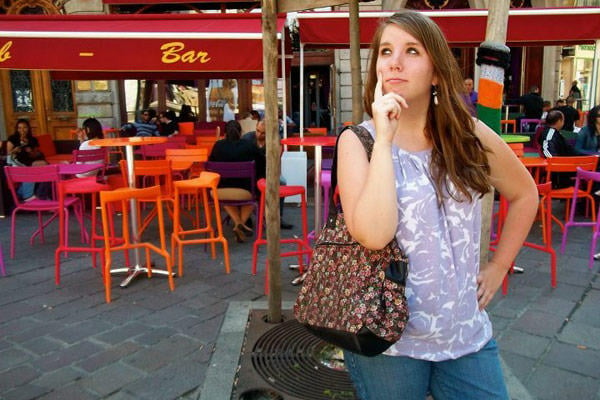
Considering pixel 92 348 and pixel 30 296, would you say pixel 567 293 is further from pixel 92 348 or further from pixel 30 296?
pixel 30 296

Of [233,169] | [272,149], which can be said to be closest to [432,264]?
[272,149]

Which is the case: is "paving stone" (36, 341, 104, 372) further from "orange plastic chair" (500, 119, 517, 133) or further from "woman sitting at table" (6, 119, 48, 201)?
"orange plastic chair" (500, 119, 517, 133)

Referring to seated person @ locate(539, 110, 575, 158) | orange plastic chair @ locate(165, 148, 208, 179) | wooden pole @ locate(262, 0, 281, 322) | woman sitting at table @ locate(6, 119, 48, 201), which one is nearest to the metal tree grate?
wooden pole @ locate(262, 0, 281, 322)

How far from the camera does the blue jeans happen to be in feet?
4.52

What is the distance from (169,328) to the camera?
3.67 meters

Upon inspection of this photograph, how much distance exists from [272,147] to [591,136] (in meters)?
5.19

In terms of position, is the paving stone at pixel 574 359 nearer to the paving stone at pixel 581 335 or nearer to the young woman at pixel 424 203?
the paving stone at pixel 581 335

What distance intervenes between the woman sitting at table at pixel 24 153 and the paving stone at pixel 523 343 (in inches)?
243

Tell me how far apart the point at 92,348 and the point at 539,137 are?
580 centimetres

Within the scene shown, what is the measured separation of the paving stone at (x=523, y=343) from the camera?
3221mm

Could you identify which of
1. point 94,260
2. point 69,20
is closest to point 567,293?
point 94,260

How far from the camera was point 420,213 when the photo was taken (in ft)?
4.37

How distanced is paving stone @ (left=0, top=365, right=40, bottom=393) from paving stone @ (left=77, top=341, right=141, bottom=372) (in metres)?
0.26

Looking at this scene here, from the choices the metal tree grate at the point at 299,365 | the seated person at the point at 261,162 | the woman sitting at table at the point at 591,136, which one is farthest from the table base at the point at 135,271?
the woman sitting at table at the point at 591,136
